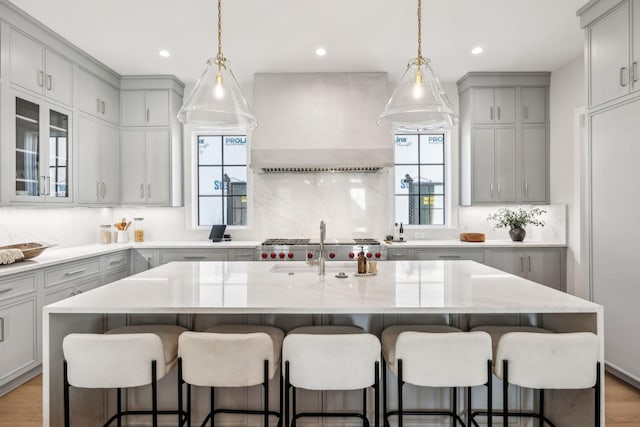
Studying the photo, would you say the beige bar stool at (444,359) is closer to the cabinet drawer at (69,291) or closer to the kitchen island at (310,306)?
the kitchen island at (310,306)

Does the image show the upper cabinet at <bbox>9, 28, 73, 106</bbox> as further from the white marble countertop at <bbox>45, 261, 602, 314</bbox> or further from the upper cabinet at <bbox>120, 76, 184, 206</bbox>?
the white marble countertop at <bbox>45, 261, 602, 314</bbox>

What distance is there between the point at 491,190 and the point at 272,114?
2655mm

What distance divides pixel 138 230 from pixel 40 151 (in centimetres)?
150

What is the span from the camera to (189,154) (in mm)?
4699

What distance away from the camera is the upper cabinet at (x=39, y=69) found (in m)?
2.95

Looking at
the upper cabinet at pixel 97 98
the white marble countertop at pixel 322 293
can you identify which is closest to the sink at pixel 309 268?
the white marble countertop at pixel 322 293

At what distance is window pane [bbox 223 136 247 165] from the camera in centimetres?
479

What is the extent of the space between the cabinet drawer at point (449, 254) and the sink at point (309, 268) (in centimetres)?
149

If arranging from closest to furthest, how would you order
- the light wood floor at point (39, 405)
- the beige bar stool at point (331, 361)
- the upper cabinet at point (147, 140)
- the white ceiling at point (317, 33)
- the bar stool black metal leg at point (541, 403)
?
the beige bar stool at point (331, 361), the bar stool black metal leg at point (541, 403), the light wood floor at point (39, 405), the white ceiling at point (317, 33), the upper cabinet at point (147, 140)

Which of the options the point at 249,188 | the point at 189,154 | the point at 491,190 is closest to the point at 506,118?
the point at 491,190

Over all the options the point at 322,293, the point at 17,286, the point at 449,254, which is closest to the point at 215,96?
the point at 322,293

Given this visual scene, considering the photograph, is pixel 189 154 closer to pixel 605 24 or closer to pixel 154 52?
pixel 154 52

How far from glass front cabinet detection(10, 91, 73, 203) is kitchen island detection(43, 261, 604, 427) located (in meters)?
1.61

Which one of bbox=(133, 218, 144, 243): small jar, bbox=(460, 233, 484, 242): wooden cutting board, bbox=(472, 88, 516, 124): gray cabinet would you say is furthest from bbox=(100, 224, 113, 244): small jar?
bbox=(472, 88, 516, 124): gray cabinet
